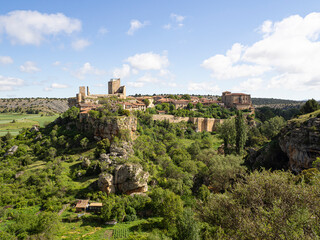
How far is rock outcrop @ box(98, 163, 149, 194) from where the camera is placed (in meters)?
34.7

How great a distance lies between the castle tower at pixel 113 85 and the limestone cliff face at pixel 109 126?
3126cm

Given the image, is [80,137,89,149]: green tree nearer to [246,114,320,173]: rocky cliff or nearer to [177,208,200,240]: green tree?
[177,208,200,240]: green tree

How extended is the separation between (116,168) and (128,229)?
11699mm

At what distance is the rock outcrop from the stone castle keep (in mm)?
35325

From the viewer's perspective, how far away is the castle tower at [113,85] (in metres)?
81.4

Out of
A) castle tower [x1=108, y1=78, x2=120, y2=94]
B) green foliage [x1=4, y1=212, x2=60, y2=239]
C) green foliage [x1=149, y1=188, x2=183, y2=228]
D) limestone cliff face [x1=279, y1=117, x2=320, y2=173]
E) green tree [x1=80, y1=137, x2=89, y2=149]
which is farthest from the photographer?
castle tower [x1=108, y1=78, x2=120, y2=94]

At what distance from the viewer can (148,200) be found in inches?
1302

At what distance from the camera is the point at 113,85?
81.5 meters

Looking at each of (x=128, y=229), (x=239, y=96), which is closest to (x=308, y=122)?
(x=128, y=229)

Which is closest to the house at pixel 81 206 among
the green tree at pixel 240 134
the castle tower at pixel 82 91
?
the green tree at pixel 240 134

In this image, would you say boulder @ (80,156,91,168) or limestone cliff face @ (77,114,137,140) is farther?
limestone cliff face @ (77,114,137,140)

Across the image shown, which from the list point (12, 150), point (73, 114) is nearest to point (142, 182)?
point (73, 114)

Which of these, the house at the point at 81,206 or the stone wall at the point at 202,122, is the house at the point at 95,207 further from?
the stone wall at the point at 202,122

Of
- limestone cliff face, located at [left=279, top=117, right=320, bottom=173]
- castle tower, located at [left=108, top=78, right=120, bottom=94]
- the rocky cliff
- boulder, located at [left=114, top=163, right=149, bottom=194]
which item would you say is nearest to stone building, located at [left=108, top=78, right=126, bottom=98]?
castle tower, located at [left=108, top=78, right=120, bottom=94]
